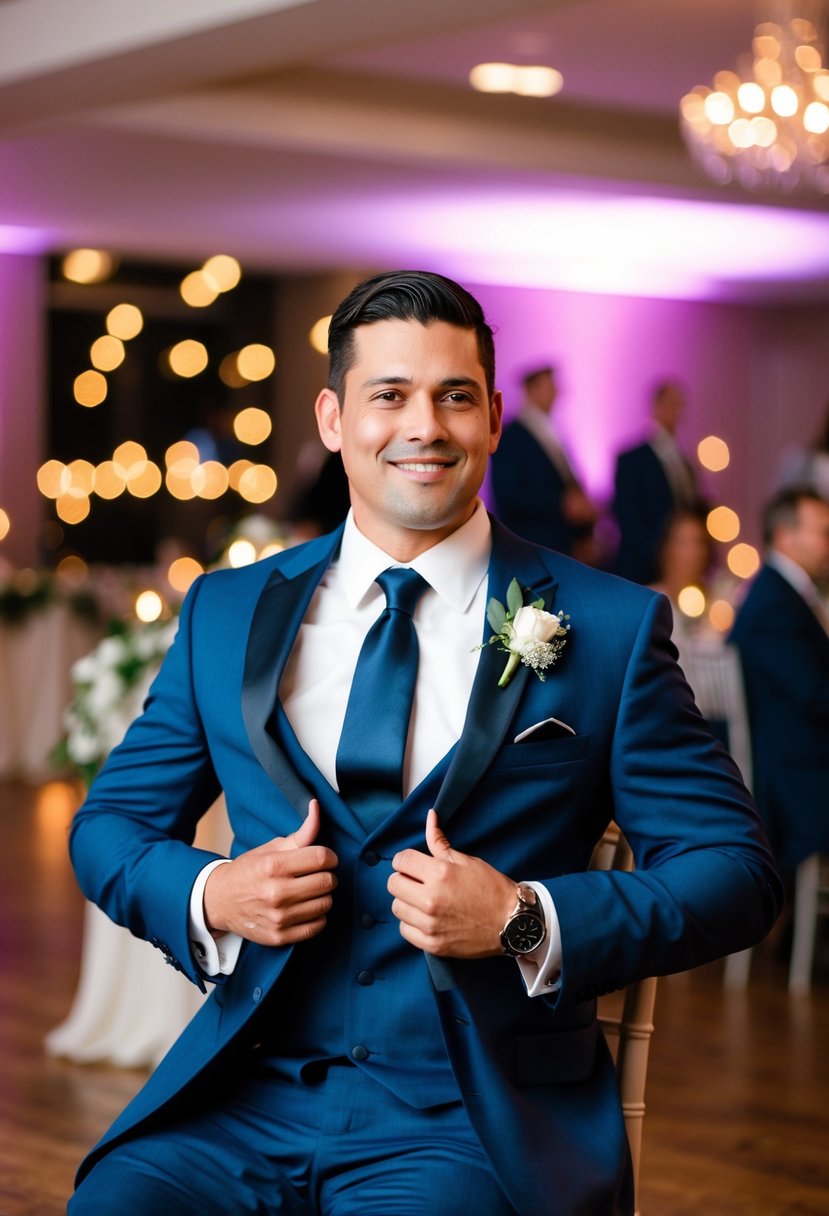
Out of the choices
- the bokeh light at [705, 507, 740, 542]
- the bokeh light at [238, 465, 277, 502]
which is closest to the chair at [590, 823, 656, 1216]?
the bokeh light at [238, 465, 277, 502]

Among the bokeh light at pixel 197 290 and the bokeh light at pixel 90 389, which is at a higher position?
the bokeh light at pixel 197 290

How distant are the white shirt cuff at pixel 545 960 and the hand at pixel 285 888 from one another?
20cm

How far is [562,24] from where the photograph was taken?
7492 mm

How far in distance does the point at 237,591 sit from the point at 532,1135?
2.29 feet

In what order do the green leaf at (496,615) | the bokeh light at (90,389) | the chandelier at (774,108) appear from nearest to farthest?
the green leaf at (496,615) < the chandelier at (774,108) < the bokeh light at (90,389)

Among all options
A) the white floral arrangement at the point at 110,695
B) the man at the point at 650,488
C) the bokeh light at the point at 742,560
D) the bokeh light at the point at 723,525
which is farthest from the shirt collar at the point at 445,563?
the bokeh light at the point at 723,525

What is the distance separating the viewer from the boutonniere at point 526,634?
173cm

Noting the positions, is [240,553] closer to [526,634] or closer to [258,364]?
[526,634]

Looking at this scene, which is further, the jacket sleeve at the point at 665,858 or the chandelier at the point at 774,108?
the chandelier at the point at 774,108

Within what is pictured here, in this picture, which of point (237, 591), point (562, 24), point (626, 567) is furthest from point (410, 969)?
point (626, 567)

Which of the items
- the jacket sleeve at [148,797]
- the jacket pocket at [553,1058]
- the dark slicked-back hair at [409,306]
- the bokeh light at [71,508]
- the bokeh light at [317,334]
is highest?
the bokeh light at [317,334]

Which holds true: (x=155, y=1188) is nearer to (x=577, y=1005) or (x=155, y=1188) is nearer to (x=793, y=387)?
(x=577, y=1005)

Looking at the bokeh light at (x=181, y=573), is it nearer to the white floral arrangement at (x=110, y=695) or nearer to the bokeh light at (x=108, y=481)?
the bokeh light at (x=108, y=481)

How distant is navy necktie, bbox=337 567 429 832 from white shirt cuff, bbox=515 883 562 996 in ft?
0.68
